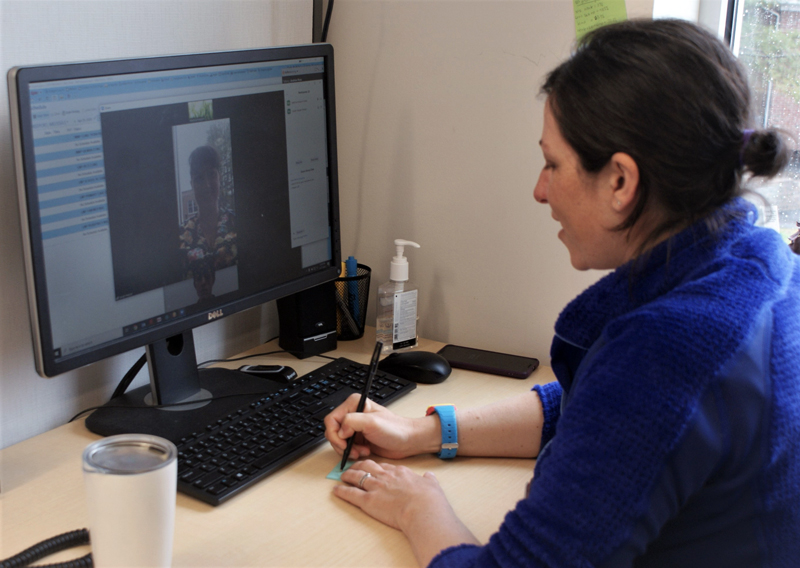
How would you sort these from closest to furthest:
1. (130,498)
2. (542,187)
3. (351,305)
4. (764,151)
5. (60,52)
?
(130,498)
(764,151)
(542,187)
(60,52)
(351,305)

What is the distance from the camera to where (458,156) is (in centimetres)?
141

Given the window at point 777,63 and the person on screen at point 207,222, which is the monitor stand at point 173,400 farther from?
the window at point 777,63

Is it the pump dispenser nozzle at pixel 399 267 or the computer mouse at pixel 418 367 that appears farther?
the pump dispenser nozzle at pixel 399 267

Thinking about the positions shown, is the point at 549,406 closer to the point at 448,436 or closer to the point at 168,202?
the point at 448,436

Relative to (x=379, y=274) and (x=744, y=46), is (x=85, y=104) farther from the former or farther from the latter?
(x=744, y=46)

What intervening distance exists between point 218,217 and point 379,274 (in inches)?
21.3

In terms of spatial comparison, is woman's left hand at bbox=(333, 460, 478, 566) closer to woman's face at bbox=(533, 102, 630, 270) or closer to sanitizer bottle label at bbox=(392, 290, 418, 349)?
woman's face at bbox=(533, 102, 630, 270)

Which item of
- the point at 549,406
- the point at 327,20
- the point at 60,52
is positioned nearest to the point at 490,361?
the point at 549,406

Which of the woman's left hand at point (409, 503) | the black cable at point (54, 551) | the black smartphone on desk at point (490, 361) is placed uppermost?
the black cable at point (54, 551)

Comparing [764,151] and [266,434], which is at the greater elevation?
[764,151]

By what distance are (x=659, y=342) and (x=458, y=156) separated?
0.81m

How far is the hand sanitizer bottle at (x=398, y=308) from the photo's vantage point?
1.39m

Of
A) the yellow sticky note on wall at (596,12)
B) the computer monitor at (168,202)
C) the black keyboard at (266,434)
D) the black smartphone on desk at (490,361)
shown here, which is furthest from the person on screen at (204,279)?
the yellow sticky note on wall at (596,12)

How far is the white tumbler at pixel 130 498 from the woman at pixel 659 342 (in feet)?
0.89
